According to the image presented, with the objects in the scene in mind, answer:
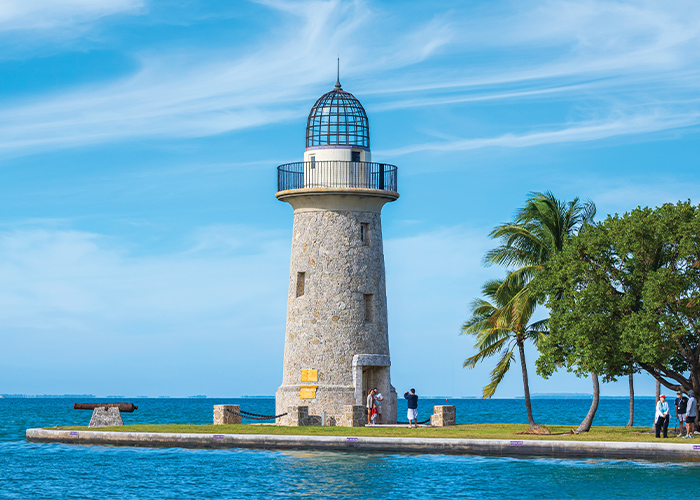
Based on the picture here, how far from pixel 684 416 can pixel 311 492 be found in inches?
510

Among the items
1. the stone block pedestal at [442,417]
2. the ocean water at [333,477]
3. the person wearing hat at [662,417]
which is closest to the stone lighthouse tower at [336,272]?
the stone block pedestal at [442,417]

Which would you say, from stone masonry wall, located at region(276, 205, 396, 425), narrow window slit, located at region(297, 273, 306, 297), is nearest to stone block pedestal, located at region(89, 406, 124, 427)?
stone masonry wall, located at region(276, 205, 396, 425)

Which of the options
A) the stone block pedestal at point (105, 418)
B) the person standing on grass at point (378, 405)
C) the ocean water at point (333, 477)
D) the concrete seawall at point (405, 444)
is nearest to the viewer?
the ocean water at point (333, 477)

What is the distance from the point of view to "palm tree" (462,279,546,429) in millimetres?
35219

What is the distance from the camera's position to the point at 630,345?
29938 mm

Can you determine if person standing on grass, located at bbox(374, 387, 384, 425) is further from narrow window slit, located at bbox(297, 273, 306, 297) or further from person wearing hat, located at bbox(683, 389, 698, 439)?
person wearing hat, located at bbox(683, 389, 698, 439)

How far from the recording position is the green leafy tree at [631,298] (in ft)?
98.2

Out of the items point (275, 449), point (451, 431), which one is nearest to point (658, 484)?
point (451, 431)

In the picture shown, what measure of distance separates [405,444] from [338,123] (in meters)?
14.5

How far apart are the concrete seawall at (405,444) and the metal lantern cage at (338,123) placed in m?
12.9

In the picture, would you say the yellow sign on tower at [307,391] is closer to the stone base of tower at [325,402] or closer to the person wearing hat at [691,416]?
the stone base of tower at [325,402]

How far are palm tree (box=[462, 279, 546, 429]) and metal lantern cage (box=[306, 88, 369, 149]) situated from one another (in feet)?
25.8

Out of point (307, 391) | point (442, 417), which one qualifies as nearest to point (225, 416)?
point (307, 391)

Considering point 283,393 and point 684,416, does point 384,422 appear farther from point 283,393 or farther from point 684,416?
point 684,416
